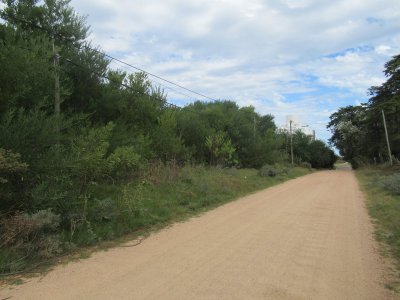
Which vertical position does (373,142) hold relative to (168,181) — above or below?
above

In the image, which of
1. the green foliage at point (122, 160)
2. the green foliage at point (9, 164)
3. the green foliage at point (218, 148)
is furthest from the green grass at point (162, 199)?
the green foliage at point (218, 148)

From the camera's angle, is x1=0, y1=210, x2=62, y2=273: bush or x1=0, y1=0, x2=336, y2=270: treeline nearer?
x1=0, y1=210, x2=62, y2=273: bush

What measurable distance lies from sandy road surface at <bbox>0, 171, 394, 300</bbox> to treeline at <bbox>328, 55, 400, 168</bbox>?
73.2ft

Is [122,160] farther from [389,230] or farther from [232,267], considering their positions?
[389,230]

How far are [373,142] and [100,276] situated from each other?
51.1 meters

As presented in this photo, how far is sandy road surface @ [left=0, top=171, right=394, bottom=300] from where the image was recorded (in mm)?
5086

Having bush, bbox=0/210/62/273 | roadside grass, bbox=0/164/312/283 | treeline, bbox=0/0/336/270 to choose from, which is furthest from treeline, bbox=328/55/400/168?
bush, bbox=0/210/62/273

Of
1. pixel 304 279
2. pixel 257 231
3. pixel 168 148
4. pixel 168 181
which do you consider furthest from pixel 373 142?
pixel 304 279

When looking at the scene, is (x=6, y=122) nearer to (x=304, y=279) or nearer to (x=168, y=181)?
(x=304, y=279)

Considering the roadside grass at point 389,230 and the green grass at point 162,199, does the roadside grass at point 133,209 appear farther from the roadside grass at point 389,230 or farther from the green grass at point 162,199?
the roadside grass at point 389,230

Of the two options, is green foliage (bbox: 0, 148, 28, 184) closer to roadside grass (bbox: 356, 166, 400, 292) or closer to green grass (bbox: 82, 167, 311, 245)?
green grass (bbox: 82, 167, 311, 245)

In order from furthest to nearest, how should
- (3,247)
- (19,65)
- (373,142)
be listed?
(373,142) < (19,65) < (3,247)

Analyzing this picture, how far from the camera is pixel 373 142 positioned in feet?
166

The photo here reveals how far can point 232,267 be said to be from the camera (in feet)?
20.2
